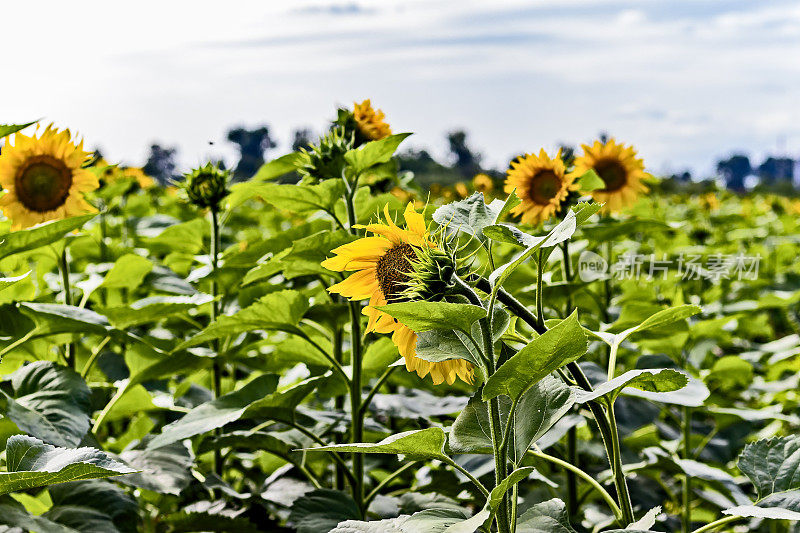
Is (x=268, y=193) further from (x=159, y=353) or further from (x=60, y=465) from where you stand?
(x=60, y=465)

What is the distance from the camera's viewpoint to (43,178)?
1.44 metres

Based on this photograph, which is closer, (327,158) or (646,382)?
(646,382)

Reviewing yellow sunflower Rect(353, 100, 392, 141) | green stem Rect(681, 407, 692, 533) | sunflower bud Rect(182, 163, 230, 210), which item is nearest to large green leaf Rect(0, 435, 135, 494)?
sunflower bud Rect(182, 163, 230, 210)

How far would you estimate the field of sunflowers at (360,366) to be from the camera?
70cm

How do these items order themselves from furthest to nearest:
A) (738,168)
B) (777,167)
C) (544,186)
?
(738,168) < (777,167) < (544,186)

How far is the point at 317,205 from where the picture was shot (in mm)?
1180

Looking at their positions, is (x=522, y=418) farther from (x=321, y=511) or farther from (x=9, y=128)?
(x=9, y=128)

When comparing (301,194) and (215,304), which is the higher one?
(301,194)

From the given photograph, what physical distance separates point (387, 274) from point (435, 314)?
13 centimetres

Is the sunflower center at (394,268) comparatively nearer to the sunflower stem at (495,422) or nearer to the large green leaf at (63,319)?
the sunflower stem at (495,422)

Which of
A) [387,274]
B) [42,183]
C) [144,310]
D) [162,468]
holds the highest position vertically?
[42,183]

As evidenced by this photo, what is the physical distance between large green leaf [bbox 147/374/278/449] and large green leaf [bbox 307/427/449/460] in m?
0.46

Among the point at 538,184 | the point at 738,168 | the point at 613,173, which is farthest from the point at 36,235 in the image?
the point at 738,168

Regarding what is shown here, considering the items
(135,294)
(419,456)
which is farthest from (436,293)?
(135,294)
